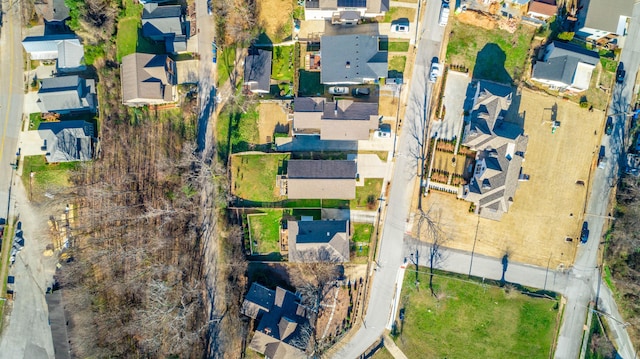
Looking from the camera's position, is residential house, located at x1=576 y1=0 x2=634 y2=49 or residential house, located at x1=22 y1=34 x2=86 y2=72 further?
residential house, located at x1=22 y1=34 x2=86 y2=72

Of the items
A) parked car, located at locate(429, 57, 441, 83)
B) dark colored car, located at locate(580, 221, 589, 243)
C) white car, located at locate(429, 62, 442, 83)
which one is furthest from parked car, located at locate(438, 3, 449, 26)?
dark colored car, located at locate(580, 221, 589, 243)

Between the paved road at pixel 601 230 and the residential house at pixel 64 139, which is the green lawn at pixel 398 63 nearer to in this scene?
Answer: the paved road at pixel 601 230

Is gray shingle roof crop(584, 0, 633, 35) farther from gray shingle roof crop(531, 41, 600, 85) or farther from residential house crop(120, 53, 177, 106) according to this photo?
residential house crop(120, 53, 177, 106)

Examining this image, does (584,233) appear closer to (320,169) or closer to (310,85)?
(320,169)

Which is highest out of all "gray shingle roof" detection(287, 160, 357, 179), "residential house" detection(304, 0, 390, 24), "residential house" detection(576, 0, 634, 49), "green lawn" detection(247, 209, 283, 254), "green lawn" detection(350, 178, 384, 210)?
"residential house" detection(576, 0, 634, 49)

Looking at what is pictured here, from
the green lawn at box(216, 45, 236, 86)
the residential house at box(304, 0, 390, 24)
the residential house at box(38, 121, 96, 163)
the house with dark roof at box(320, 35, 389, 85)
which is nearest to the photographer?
the residential house at box(304, 0, 390, 24)

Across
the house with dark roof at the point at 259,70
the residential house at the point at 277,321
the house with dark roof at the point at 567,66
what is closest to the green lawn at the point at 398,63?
the house with dark roof at the point at 259,70

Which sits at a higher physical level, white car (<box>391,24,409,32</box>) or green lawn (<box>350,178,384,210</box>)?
white car (<box>391,24,409,32</box>)
